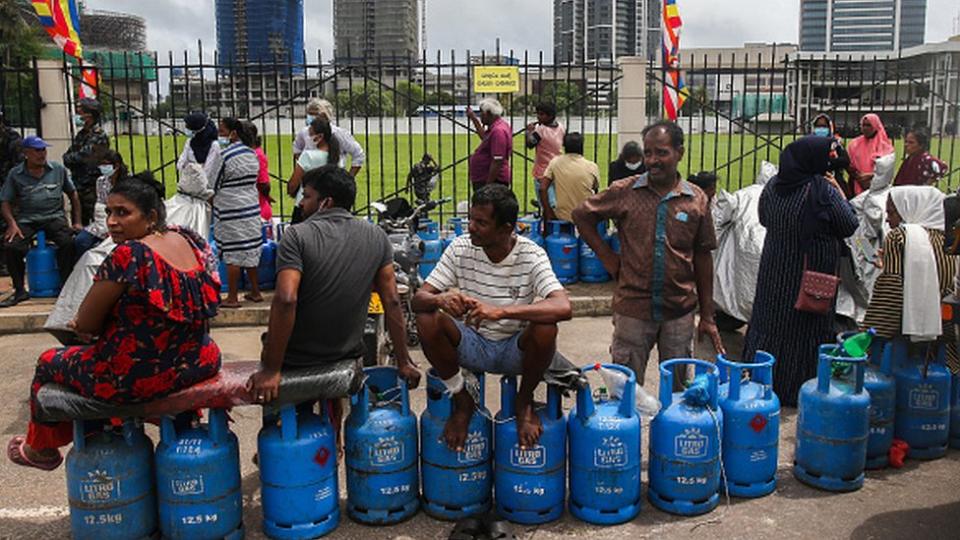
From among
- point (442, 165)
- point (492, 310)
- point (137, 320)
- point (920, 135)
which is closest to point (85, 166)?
point (137, 320)

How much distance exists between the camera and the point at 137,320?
3953 mm

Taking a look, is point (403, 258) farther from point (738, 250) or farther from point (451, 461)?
point (451, 461)

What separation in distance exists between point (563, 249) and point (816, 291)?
447 centimetres

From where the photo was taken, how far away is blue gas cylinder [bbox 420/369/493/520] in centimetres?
440

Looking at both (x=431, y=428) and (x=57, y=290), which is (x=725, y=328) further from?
(x=57, y=290)

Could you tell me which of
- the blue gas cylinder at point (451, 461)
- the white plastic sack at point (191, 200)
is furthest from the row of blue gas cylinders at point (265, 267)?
the blue gas cylinder at point (451, 461)

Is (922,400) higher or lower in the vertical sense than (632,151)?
lower

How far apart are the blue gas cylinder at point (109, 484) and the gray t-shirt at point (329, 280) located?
816 mm

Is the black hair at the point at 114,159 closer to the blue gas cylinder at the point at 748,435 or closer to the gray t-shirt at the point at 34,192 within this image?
the gray t-shirt at the point at 34,192

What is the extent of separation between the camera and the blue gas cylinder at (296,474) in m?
4.19

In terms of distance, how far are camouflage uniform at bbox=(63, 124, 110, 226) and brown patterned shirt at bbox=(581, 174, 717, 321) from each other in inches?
249

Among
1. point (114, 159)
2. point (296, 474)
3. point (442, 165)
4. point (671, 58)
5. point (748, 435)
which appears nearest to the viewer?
point (296, 474)

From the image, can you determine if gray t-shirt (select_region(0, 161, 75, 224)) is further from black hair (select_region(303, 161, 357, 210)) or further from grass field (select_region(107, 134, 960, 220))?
grass field (select_region(107, 134, 960, 220))

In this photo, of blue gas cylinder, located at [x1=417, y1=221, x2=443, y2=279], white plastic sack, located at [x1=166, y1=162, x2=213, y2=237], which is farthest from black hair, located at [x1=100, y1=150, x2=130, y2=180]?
blue gas cylinder, located at [x1=417, y1=221, x2=443, y2=279]
